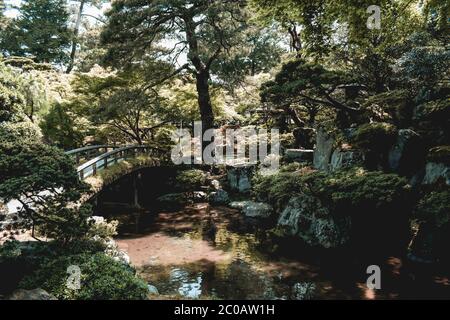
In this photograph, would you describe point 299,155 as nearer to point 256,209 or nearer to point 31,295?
point 256,209

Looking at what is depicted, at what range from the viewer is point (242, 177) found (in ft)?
66.3

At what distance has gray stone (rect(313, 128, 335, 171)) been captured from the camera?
14.2 meters

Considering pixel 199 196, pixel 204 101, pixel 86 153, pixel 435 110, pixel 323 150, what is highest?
pixel 204 101

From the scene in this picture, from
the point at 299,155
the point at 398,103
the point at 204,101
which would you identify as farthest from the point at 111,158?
the point at 398,103

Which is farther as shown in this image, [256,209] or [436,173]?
[256,209]

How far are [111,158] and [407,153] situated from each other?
12.9 metres

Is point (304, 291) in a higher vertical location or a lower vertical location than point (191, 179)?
lower

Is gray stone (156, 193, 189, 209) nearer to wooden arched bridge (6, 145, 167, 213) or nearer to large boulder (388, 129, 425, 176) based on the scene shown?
wooden arched bridge (6, 145, 167, 213)

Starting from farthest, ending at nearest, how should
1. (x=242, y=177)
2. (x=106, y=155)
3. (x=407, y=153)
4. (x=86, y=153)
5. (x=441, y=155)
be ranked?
(x=86, y=153)
(x=242, y=177)
(x=106, y=155)
(x=407, y=153)
(x=441, y=155)

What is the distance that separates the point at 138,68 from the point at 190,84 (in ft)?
14.4

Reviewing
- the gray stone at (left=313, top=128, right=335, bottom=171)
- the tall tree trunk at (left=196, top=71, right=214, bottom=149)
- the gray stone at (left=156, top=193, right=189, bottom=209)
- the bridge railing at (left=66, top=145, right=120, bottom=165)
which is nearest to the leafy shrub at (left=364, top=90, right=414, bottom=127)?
the gray stone at (left=313, top=128, right=335, bottom=171)

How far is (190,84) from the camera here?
23.2 m

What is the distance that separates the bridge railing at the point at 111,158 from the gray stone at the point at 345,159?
28.7 ft
